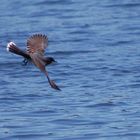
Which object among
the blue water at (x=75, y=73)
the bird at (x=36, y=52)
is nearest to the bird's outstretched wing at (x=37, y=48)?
the bird at (x=36, y=52)

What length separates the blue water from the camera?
464 inches

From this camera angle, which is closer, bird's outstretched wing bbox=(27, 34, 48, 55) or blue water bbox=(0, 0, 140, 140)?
bird's outstretched wing bbox=(27, 34, 48, 55)

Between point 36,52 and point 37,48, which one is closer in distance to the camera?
point 36,52

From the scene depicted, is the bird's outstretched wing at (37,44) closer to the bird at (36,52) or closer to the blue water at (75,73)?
the bird at (36,52)

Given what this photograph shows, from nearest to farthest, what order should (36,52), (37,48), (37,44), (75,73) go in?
1. (36,52)
2. (37,48)
3. (37,44)
4. (75,73)

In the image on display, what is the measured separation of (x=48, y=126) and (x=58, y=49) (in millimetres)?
4647

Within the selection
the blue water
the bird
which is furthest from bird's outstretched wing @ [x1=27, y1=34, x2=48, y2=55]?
the blue water

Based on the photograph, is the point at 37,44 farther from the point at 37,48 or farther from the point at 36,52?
the point at 36,52

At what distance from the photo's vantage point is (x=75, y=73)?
14.8m

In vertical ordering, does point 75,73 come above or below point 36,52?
below

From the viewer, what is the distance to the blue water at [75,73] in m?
11.8

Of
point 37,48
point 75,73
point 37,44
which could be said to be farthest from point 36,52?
point 75,73

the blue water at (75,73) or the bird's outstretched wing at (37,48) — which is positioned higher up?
the bird's outstretched wing at (37,48)

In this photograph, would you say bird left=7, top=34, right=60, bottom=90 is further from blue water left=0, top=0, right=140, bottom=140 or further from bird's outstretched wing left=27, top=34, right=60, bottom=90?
blue water left=0, top=0, right=140, bottom=140
